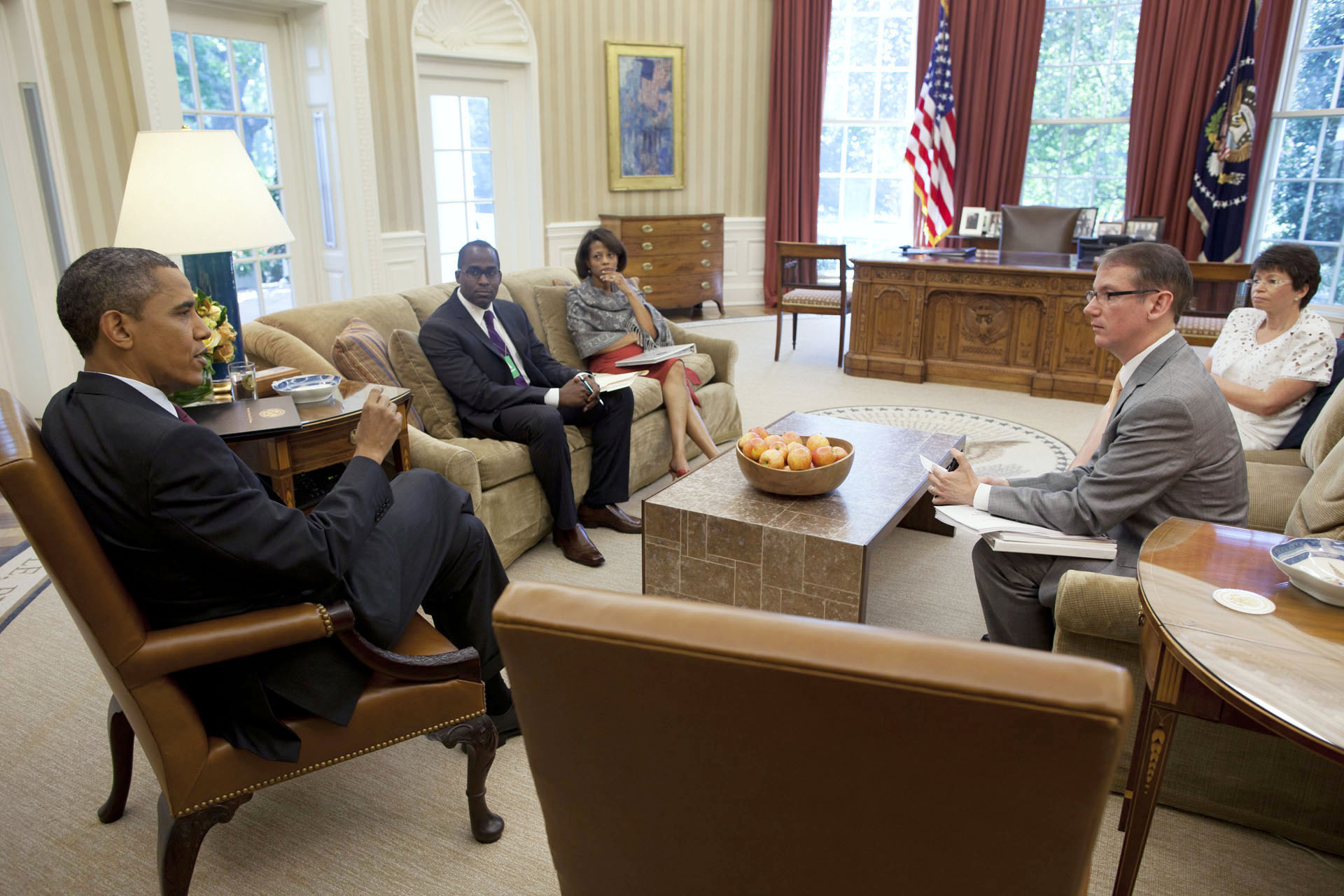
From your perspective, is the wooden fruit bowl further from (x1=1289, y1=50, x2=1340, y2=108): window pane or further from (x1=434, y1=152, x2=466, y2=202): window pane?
(x1=1289, y1=50, x2=1340, y2=108): window pane

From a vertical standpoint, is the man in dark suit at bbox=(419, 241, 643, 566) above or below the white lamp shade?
below

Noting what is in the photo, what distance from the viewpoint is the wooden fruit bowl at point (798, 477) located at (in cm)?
268

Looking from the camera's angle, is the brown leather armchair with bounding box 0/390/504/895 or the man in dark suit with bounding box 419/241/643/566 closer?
the brown leather armchair with bounding box 0/390/504/895

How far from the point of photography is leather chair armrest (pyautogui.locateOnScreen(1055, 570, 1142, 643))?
191 cm

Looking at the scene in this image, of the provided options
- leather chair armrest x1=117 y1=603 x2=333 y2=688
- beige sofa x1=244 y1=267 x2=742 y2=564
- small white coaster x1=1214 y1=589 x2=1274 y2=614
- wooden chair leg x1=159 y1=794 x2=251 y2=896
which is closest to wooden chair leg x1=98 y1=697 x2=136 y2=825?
wooden chair leg x1=159 y1=794 x2=251 y2=896

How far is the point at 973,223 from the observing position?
6.93 metres

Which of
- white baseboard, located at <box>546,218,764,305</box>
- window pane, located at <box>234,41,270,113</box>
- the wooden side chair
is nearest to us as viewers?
window pane, located at <box>234,41,270,113</box>

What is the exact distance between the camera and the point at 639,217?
304 inches

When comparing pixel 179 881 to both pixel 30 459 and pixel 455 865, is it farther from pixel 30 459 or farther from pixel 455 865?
pixel 30 459

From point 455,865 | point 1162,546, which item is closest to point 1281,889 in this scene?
point 1162,546

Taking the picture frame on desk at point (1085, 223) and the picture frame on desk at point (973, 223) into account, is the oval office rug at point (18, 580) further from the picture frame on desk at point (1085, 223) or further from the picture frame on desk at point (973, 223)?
the picture frame on desk at point (1085, 223)

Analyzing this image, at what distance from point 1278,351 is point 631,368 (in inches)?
101

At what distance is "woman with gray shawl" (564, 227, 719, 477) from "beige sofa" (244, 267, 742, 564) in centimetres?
8

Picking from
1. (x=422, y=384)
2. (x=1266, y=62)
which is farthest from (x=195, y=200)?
(x=1266, y=62)
